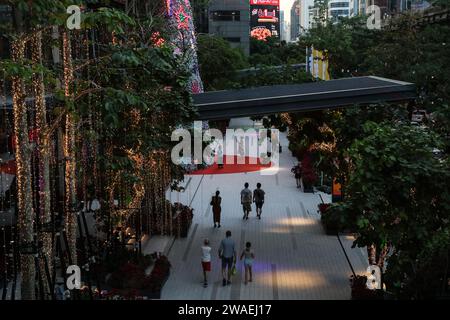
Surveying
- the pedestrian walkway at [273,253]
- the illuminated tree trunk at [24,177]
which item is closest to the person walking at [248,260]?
the pedestrian walkway at [273,253]

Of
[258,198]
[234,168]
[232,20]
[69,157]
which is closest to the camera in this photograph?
[69,157]

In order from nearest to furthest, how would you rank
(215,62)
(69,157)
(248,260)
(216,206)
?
(69,157) → (248,260) → (216,206) → (215,62)

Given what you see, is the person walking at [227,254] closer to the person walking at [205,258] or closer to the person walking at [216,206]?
the person walking at [205,258]

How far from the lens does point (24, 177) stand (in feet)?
32.4

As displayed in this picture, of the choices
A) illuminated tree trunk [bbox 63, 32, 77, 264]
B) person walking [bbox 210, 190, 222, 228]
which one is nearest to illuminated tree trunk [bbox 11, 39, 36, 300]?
illuminated tree trunk [bbox 63, 32, 77, 264]

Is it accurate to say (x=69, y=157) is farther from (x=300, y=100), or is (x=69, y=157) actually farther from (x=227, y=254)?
(x=300, y=100)

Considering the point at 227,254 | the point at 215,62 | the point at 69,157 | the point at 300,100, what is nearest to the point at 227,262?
the point at 227,254

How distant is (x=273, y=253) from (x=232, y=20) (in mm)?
65709

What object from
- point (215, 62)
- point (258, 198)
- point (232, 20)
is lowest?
point (258, 198)

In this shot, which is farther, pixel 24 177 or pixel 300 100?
pixel 300 100
